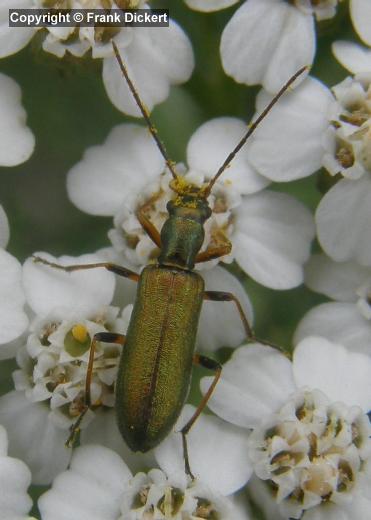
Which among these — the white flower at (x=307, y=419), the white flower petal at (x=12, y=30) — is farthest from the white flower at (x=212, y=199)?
the white flower petal at (x=12, y=30)

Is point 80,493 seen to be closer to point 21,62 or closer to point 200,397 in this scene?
point 200,397

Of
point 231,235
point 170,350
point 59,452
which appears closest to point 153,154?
point 231,235

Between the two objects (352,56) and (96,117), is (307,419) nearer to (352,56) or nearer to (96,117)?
(352,56)

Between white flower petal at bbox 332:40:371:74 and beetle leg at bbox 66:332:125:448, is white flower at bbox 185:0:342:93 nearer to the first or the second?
white flower petal at bbox 332:40:371:74

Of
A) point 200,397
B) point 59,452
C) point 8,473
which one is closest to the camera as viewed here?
point 8,473

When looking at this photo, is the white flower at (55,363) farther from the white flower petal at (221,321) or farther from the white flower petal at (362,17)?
the white flower petal at (362,17)
